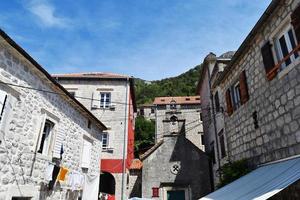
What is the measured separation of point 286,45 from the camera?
258 inches

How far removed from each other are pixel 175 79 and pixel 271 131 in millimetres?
75827

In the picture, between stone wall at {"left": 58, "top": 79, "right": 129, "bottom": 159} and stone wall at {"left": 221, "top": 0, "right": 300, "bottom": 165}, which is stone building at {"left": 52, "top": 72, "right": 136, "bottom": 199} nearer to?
stone wall at {"left": 58, "top": 79, "right": 129, "bottom": 159}

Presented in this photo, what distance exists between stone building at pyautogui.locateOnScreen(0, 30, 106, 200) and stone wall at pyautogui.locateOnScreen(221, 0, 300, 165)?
7223 mm

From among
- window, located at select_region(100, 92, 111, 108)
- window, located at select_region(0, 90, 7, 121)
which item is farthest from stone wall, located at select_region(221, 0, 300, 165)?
window, located at select_region(100, 92, 111, 108)

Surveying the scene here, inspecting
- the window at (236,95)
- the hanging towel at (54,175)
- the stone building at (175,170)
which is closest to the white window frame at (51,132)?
the hanging towel at (54,175)

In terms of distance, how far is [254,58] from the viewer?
8289 millimetres

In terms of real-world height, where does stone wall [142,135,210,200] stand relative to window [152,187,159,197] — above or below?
above

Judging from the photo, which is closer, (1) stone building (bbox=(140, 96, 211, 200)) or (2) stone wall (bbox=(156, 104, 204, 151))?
(1) stone building (bbox=(140, 96, 211, 200))

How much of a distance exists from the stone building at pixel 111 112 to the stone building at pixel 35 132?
6259 millimetres

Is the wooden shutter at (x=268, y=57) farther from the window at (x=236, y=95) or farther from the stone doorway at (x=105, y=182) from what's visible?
the stone doorway at (x=105, y=182)

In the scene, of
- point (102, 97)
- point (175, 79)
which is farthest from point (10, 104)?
point (175, 79)

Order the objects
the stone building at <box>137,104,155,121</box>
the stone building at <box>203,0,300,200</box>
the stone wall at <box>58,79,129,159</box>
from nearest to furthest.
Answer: the stone building at <box>203,0,300,200</box>
the stone wall at <box>58,79,129,159</box>
the stone building at <box>137,104,155,121</box>

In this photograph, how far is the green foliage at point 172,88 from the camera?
69081 mm

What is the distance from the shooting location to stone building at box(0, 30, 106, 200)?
242 inches
